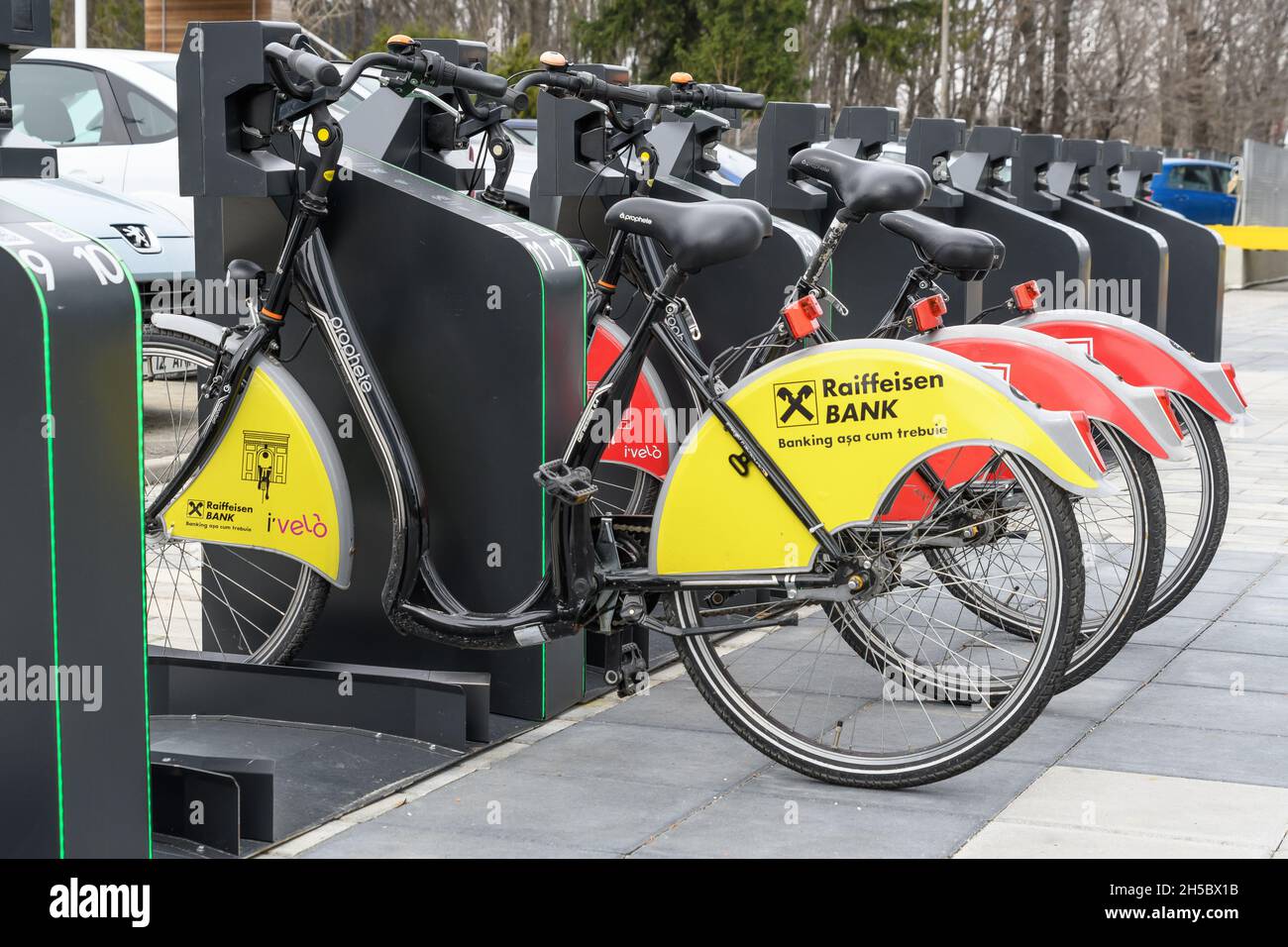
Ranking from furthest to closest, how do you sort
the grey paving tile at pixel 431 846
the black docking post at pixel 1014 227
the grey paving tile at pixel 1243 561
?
the black docking post at pixel 1014 227
the grey paving tile at pixel 1243 561
the grey paving tile at pixel 431 846

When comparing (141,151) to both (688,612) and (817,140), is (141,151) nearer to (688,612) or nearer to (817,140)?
(817,140)

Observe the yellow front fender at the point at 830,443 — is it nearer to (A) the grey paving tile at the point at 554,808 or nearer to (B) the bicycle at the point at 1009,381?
(B) the bicycle at the point at 1009,381

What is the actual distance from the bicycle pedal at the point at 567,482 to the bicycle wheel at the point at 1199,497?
195 centimetres

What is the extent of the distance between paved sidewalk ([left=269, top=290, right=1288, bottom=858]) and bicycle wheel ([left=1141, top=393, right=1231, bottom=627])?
0.26 m

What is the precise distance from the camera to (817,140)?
19.3ft

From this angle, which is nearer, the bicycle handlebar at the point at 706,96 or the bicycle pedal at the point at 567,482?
the bicycle pedal at the point at 567,482

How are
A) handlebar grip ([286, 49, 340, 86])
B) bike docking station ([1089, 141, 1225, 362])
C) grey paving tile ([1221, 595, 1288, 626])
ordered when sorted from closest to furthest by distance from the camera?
handlebar grip ([286, 49, 340, 86])
grey paving tile ([1221, 595, 1288, 626])
bike docking station ([1089, 141, 1225, 362])

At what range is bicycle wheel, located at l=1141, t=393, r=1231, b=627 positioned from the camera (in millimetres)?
5023

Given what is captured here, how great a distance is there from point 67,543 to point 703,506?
1.50 meters

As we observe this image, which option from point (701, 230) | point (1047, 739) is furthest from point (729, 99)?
point (1047, 739)

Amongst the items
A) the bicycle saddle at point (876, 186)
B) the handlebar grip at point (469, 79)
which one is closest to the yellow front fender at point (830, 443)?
the bicycle saddle at point (876, 186)

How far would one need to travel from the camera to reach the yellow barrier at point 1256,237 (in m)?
21.5
